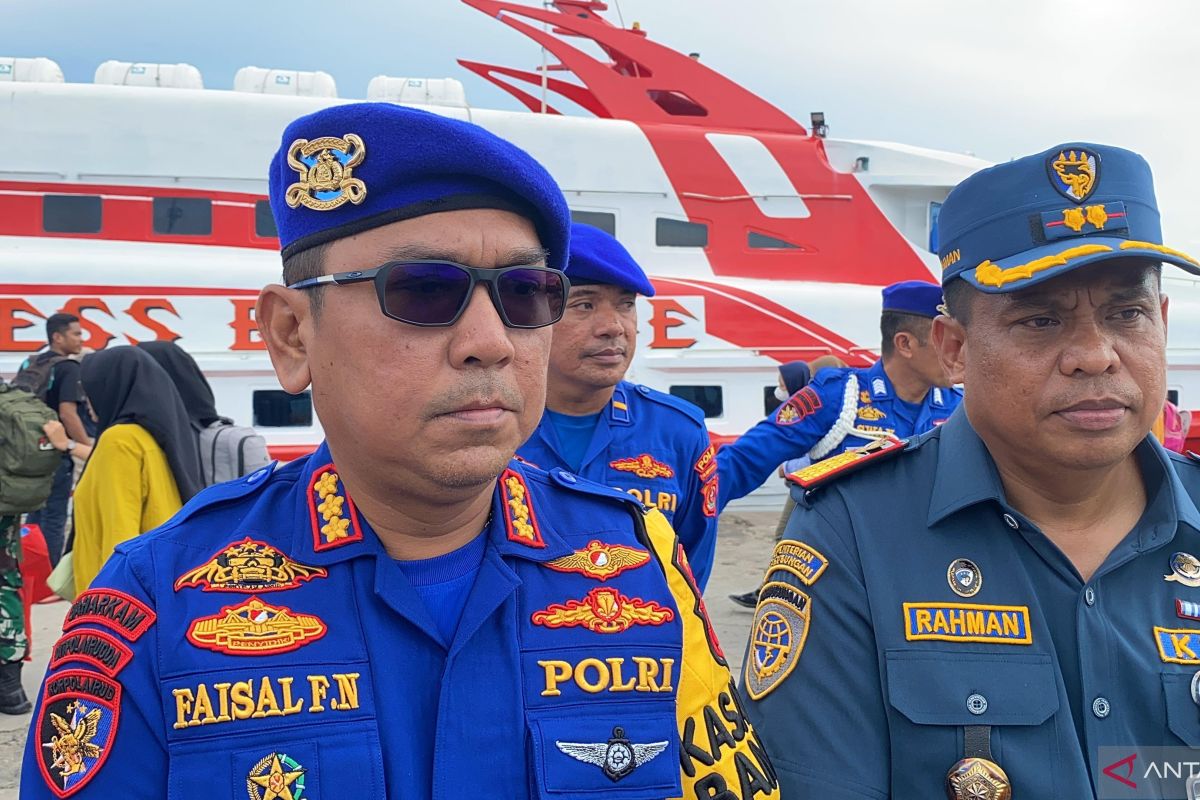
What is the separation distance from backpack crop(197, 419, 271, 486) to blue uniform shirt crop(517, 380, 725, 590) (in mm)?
1271

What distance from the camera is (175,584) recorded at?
134 cm

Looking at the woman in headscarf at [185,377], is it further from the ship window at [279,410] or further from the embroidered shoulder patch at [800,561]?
the ship window at [279,410]

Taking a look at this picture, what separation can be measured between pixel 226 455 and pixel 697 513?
1950mm

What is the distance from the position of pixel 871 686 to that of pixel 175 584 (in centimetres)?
114

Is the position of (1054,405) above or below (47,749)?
above

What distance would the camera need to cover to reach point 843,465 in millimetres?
1861

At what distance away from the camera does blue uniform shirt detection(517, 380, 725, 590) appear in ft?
10.8

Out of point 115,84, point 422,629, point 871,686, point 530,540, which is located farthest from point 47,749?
point 115,84

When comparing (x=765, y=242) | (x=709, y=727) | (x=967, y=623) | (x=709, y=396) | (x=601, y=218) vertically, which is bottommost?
(x=709, y=727)

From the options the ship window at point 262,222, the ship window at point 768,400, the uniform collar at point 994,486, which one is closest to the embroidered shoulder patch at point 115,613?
the uniform collar at point 994,486

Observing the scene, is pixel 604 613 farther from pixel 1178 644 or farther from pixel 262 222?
pixel 262 222

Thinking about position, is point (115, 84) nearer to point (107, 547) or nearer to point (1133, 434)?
point (107, 547)

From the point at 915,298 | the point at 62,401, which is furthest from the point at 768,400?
the point at 62,401

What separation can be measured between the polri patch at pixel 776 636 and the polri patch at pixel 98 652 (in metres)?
1.05
